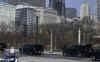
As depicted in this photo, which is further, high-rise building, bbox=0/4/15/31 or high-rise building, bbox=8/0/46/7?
high-rise building, bbox=8/0/46/7

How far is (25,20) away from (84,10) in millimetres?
3792

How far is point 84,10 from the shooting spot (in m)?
13.5

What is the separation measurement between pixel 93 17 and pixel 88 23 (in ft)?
2.34

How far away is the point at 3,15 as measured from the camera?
42.0ft

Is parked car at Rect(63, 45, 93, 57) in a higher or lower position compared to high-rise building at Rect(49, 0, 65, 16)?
lower

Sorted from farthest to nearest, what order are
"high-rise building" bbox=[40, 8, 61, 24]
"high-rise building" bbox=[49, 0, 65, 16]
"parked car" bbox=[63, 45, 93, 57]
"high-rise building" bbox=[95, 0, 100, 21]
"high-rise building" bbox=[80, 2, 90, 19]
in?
1. "high-rise building" bbox=[49, 0, 65, 16]
2. "high-rise building" bbox=[40, 8, 61, 24]
3. "high-rise building" bbox=[80, 2, 90, 19]
4. "high-rise building" bbox=[95, 0, 100, 21]
5. "parked car" bbox=[63, 45, 93, 57]

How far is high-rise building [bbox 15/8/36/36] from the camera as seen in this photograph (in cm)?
1293

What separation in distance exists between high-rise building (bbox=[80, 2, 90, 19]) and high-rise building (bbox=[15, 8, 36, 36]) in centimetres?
308

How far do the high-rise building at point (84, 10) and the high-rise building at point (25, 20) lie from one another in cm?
308

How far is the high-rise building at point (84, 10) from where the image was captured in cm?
1306

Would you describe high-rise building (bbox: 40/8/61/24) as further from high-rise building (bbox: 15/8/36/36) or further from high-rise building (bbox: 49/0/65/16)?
high-rise building (bbox: 15/8/36/36)

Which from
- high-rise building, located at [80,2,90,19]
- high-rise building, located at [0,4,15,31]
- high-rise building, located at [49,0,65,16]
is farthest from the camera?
high-rise building, located at [49,0,65,16]

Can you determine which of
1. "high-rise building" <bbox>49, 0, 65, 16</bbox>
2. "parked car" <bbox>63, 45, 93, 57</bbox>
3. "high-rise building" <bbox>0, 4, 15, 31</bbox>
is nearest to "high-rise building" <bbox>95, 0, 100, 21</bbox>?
"high-rise building" <bbox>49, 0, 65, 16</bbox>

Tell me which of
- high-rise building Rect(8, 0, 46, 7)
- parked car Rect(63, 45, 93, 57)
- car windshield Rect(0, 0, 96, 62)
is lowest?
parked car Rect(63, 45, 93, 57)
